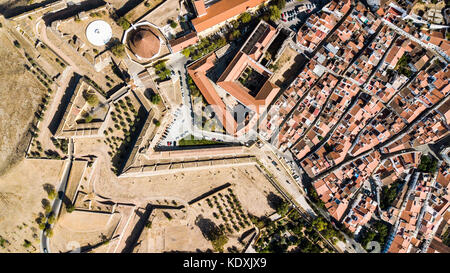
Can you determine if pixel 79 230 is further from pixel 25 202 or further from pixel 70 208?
pixel 25 202

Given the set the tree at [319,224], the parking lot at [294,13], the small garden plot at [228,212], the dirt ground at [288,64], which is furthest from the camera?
the dirt ground at [288,64]

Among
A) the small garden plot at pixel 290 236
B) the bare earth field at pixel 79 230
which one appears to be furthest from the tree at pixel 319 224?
the bare earth field at pixel 79 230

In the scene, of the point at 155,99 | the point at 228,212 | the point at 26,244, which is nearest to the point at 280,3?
the point at 155,99

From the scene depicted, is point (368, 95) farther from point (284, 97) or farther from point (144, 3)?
point (144, 3)

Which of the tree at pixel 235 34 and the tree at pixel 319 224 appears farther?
the tree at pixel 319 224

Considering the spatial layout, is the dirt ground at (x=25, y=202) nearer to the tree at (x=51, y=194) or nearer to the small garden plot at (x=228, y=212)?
the tree at (x=51, y=194)

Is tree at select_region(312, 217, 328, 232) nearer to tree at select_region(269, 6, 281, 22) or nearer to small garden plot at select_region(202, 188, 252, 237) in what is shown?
small garden plot at select_region(202, 188, 252, 237)
